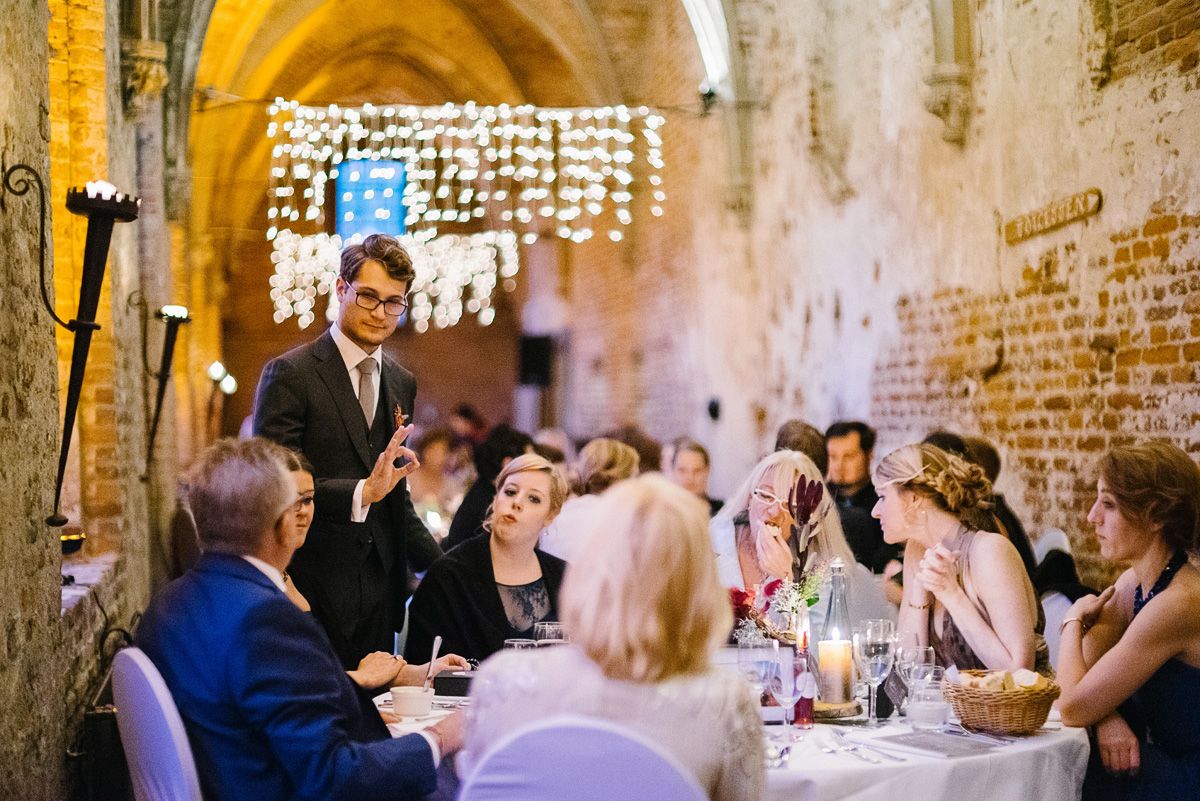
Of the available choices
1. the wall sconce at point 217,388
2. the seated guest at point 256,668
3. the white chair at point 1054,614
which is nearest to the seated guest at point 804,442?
the white chair at point 1054,614

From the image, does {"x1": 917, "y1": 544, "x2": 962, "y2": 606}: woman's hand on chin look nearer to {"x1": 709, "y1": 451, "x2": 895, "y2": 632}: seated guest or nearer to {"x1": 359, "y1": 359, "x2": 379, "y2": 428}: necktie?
{"x1": 709, "y1": 451, "x2": 895, "y2": 632}: seated guest

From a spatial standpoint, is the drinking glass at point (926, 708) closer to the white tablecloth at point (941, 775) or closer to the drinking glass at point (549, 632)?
the white tablecloth at point (941, 775)

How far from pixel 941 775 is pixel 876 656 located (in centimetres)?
40

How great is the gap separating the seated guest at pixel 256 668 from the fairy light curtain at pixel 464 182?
644 centimetres

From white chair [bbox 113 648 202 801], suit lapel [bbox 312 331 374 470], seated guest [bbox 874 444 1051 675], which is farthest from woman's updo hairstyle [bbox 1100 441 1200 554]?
white chair [bbox 113 648 202 801]

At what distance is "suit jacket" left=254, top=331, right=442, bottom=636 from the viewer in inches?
144

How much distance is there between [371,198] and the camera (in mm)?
14984

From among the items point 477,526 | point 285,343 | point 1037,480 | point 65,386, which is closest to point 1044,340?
point 1037,480

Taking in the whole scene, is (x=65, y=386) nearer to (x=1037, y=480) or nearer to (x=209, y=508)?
(x=209, y=508)

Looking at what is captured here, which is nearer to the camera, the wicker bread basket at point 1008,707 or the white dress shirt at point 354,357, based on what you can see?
the wicker bread basket at point 1008,707

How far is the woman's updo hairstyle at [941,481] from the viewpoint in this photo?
11.6ft

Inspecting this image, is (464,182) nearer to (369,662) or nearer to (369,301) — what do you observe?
(369,301)

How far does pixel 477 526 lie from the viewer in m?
5.72

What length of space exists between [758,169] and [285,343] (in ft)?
41.7
